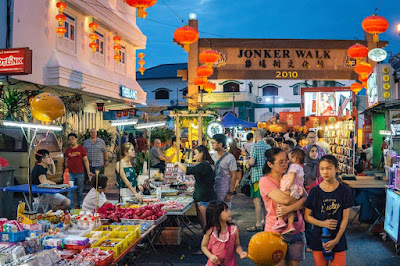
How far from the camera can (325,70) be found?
58.2 feet

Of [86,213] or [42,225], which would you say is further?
[86,213]

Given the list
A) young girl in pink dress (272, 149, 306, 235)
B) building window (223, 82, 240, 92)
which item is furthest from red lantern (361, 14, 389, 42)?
building window (223, 82, 240, 92)

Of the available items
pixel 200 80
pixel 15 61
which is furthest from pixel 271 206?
pixel 200 80

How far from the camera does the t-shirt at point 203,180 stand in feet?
22.6

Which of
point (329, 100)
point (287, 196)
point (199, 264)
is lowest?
point (199, 264)

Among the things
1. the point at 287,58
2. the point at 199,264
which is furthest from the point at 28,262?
the point at 287,58

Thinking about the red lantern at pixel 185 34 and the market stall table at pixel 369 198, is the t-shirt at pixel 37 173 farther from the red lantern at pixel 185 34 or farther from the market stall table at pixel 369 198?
the market stall table at pixel 369 198

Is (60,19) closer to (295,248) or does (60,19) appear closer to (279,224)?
(279,224)

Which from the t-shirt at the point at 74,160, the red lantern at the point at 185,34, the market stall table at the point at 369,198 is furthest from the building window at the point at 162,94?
the market stall table at the point at 369,198

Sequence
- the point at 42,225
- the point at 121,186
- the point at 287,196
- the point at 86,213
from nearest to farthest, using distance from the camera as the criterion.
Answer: the point at 287,196 → the point at 42,225 → the point at 86,213 → the point at 121,186

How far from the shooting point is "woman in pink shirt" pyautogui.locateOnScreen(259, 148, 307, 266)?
4.53 m

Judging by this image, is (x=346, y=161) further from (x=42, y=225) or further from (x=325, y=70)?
(x=42, y=225)

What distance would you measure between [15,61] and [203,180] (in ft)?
26.7

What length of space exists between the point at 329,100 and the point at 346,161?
21.1ft
